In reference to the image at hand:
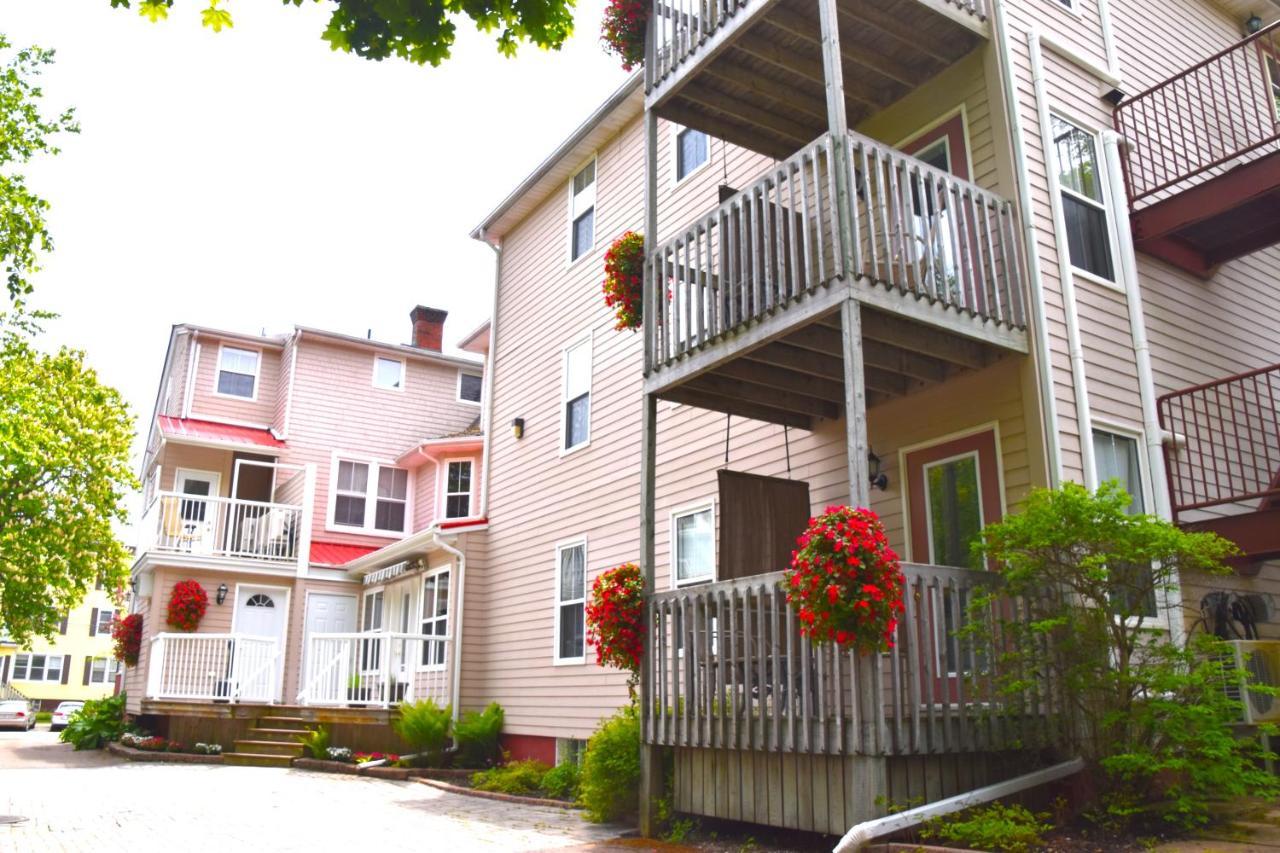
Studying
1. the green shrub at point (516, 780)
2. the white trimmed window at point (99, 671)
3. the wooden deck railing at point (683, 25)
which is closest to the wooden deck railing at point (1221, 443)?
the wooden deck railing at point (683, 25)

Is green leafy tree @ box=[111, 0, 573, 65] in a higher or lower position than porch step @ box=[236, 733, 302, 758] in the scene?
higher

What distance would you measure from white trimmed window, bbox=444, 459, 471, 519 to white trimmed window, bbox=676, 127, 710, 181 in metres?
10.6

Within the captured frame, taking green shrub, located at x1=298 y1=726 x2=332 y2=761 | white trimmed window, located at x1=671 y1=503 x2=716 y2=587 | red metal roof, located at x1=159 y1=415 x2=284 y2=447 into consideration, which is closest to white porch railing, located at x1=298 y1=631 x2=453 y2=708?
green shrub, located at x1=298 y1=726 x2=332 y2=761

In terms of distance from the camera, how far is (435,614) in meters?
17.9

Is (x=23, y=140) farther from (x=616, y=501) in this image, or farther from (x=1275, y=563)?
(x=1275, y=563)

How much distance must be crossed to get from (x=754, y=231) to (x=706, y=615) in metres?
3.27

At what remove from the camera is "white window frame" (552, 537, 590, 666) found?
14.3m

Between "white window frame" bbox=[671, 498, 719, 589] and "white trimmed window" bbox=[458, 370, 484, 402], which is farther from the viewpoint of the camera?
"white trimmed window" bbox=[458, 370, 484, 402]

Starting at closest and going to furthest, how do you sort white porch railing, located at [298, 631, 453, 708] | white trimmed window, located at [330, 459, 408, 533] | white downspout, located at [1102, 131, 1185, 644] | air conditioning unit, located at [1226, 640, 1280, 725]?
air conditioning unit, located at [1226, 640, 1280, 725] < white downspout, located at [1102, 131, 1185, 644] < white porch railing, located at [298, 631, 453, 708] < white trimmed window, located at [330, 459, 408, 533]

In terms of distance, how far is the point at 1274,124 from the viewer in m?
11.9

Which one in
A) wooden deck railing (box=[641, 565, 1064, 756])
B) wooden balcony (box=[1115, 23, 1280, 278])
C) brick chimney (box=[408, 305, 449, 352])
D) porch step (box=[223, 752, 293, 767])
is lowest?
porch step (box=[223, 752, 293, 767])

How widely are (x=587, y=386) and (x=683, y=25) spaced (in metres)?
6.23

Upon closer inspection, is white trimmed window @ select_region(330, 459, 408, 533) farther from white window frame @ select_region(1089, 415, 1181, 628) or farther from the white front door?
white window frame @ select_region(1089, 415, 1181, 628)

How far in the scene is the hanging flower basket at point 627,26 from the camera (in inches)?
442
